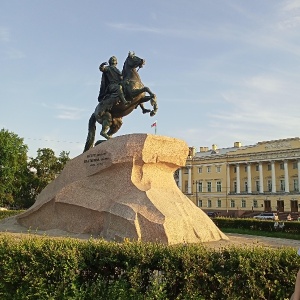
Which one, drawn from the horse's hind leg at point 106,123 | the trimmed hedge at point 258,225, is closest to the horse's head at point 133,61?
the horse's hind leg at point 106,123

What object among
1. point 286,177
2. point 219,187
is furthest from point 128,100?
point 219,187

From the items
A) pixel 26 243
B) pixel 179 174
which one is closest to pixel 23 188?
pixel 179 174

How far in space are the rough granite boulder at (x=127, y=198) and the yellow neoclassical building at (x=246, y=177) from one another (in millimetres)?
53336

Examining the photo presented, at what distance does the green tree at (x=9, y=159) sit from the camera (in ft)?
132

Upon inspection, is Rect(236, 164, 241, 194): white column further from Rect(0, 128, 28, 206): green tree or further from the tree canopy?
Rect(0, 128, 28, 206): green tree

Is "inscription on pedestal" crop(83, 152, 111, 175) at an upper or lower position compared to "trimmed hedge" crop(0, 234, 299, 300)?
upper

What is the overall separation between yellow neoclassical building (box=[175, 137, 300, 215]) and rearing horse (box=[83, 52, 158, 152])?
170ft

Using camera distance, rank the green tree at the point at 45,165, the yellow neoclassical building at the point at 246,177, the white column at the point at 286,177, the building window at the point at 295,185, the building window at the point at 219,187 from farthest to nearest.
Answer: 1. the building window at the point at 219,187
2. the white column at the point at 286,177
3. the yellow neoclassical building at the point at 246,177
4. the building window at the point at 295,185
5. the green tree at the point at 45,165

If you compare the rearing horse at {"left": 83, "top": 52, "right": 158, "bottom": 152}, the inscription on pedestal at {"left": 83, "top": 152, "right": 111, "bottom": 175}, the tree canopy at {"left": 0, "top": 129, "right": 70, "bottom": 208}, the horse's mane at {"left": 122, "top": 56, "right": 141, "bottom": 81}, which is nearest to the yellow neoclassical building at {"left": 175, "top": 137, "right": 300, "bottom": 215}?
the tree canopy at {"left": 0, "top": 129, "right": 70, "bottom": 208}

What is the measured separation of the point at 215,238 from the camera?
10047 millimetres

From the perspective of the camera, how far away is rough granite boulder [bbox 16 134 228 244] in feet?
29.3

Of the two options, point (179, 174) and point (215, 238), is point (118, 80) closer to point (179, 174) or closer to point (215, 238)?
point (215, 238)

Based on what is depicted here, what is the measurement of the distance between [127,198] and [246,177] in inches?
2361

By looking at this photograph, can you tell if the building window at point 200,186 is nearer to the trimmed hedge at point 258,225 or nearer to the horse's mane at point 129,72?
the trimmed hedge at point 258,225
